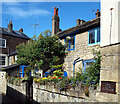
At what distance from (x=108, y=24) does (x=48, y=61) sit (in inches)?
335

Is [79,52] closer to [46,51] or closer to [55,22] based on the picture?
[46,51]

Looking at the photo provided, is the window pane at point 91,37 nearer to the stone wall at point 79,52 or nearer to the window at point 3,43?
the stone wall at point 79,52

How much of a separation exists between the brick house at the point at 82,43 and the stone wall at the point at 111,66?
593 cm

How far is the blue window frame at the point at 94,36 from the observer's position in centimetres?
827

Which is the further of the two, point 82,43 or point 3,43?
point 3,43

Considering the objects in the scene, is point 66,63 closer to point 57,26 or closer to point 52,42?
point 52,42

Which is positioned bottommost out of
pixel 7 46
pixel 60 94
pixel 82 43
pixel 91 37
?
pixel 60 94

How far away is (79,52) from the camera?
9.47 metres

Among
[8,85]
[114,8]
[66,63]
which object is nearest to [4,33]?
[8,85]

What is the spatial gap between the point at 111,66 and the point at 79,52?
7233mm

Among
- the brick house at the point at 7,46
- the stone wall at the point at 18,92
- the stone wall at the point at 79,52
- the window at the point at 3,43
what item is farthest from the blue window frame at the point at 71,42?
the window at the point at 3,43

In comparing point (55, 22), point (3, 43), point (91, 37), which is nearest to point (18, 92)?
point (91, 37)

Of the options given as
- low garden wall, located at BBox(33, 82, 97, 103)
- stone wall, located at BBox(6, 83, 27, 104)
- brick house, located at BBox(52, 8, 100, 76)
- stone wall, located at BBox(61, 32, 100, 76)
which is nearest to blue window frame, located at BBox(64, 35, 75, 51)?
brick house, located at BBox(52, 8, 100, 76)

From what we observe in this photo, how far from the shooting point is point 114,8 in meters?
2.55
